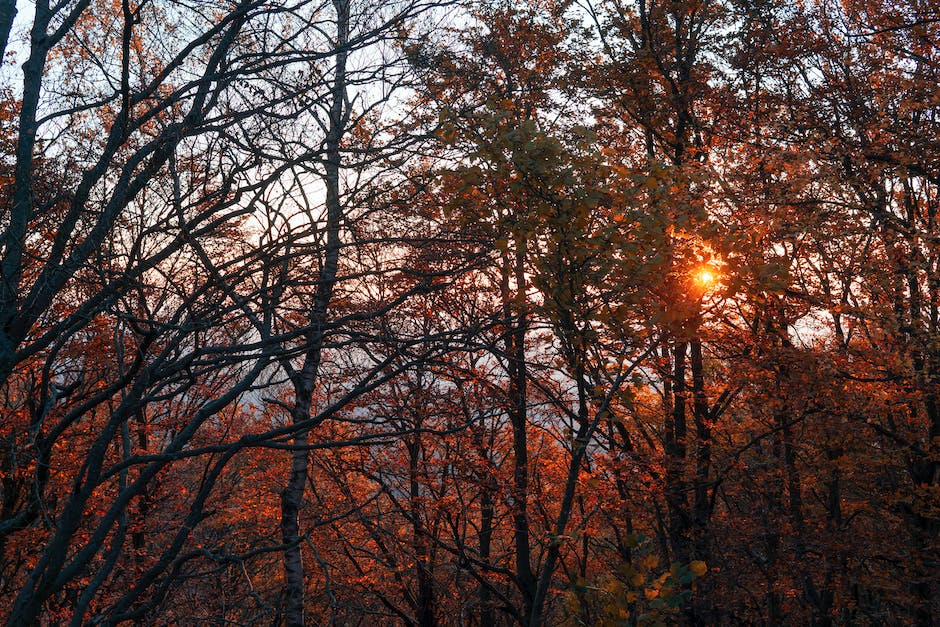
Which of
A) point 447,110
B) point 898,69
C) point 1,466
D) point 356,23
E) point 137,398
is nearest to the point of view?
point 137,398

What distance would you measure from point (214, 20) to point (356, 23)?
148 centimetres

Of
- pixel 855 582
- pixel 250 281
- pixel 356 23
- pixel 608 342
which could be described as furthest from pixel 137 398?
pixel 855 582

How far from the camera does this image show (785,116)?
11.6 m

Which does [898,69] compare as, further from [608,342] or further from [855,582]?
[855,582]

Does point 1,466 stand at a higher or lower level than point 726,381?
lower

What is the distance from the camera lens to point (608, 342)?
7.43 meters

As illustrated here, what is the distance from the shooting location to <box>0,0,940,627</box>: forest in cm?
525

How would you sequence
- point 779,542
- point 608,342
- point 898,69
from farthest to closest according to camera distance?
point 779,542
point 898,69
point 608,342

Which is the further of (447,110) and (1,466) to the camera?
(1,466)

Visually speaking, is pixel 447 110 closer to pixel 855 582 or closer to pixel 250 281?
pixel 250 281

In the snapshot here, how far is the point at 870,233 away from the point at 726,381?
318 cm

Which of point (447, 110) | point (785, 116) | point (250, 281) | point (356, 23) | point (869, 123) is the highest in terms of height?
point (785, 116)

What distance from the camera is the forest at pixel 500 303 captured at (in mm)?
5254

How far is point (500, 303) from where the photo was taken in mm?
12438
